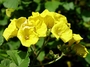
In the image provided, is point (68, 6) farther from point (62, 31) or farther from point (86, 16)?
point (62, 31)

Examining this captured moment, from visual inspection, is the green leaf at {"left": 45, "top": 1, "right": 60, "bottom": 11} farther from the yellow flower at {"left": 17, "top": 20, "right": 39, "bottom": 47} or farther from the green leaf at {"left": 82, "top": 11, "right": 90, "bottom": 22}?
the yellow flower at {"left": 17, "top": 20, "right": 39, "bottom": 47}

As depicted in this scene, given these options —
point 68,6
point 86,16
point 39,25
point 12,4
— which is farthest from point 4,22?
point 39,25

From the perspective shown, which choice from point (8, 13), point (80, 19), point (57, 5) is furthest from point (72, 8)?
point (8, 13)

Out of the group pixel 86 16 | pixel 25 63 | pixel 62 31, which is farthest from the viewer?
pixel 86 16

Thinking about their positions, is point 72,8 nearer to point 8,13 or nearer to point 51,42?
point 51,42

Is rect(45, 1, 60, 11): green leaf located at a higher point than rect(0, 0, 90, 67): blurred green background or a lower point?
higher

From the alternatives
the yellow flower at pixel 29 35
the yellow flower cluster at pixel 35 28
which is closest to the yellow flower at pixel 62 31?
the yellow flower cluster at pixel 35 28

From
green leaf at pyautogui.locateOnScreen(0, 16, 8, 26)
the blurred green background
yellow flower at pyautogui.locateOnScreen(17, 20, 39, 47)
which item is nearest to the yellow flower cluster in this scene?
yellow flower at pyautogui.locateOnScreen(17, 20, 39, 47)
